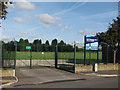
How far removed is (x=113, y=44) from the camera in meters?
22.0

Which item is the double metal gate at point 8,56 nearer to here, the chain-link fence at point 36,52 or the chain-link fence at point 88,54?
the chain-link fence at point 36,52

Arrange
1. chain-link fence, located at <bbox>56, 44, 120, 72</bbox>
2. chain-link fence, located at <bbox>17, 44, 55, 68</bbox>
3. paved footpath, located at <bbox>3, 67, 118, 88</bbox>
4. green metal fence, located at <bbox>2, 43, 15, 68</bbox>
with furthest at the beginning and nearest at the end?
chain-link fence, located at <bbox>17, 44, 55, 68</bbox>, chain-link fence, located at <bbox>56, 44, 120, 72</bbox>, green metal fence, located at <bbox>2, 43, 15, 68</bbox>, paved footpath, located at <bbox>3, 67, 118, 88</bbox>

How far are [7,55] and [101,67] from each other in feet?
32.8

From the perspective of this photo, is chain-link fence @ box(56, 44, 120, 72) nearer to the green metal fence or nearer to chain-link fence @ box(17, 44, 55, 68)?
chain-link fence @ box(17, 44, 55, 68)

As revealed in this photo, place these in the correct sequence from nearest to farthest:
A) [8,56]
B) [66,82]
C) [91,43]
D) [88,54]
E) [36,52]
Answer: [66,82] → [8,56] → [91,43] → [88,54] → [36,52]

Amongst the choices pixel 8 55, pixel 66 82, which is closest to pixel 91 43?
pixel 66 82

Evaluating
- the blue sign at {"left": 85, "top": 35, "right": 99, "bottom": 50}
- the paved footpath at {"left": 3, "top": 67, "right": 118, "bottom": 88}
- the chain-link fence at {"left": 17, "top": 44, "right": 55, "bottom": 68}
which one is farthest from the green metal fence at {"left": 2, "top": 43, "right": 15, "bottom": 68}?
the blue sign at {"left": 85, "top": 35, "right": 99, "bottom": 50}

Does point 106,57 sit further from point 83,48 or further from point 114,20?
point 114,20

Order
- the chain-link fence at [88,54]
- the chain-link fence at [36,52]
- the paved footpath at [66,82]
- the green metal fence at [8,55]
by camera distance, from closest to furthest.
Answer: the paved footpath at [66,82]
the green metal fence at [8,55]
the chain-link fence at [88,54]
the chain-link fence at [36,52]

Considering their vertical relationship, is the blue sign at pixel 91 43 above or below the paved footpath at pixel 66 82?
above

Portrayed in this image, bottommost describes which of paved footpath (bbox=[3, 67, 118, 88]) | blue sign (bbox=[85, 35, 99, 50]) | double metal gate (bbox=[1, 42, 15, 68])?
paved footpath (bbox=[3, 67, 118, 88])

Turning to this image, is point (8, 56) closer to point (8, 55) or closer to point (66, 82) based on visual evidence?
point (8, 55)

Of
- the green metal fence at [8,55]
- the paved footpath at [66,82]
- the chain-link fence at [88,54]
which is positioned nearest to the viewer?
the paved footpath at [66,82]

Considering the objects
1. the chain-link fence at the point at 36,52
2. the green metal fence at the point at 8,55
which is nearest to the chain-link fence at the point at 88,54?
the chain-link fence at the point at 36,52
